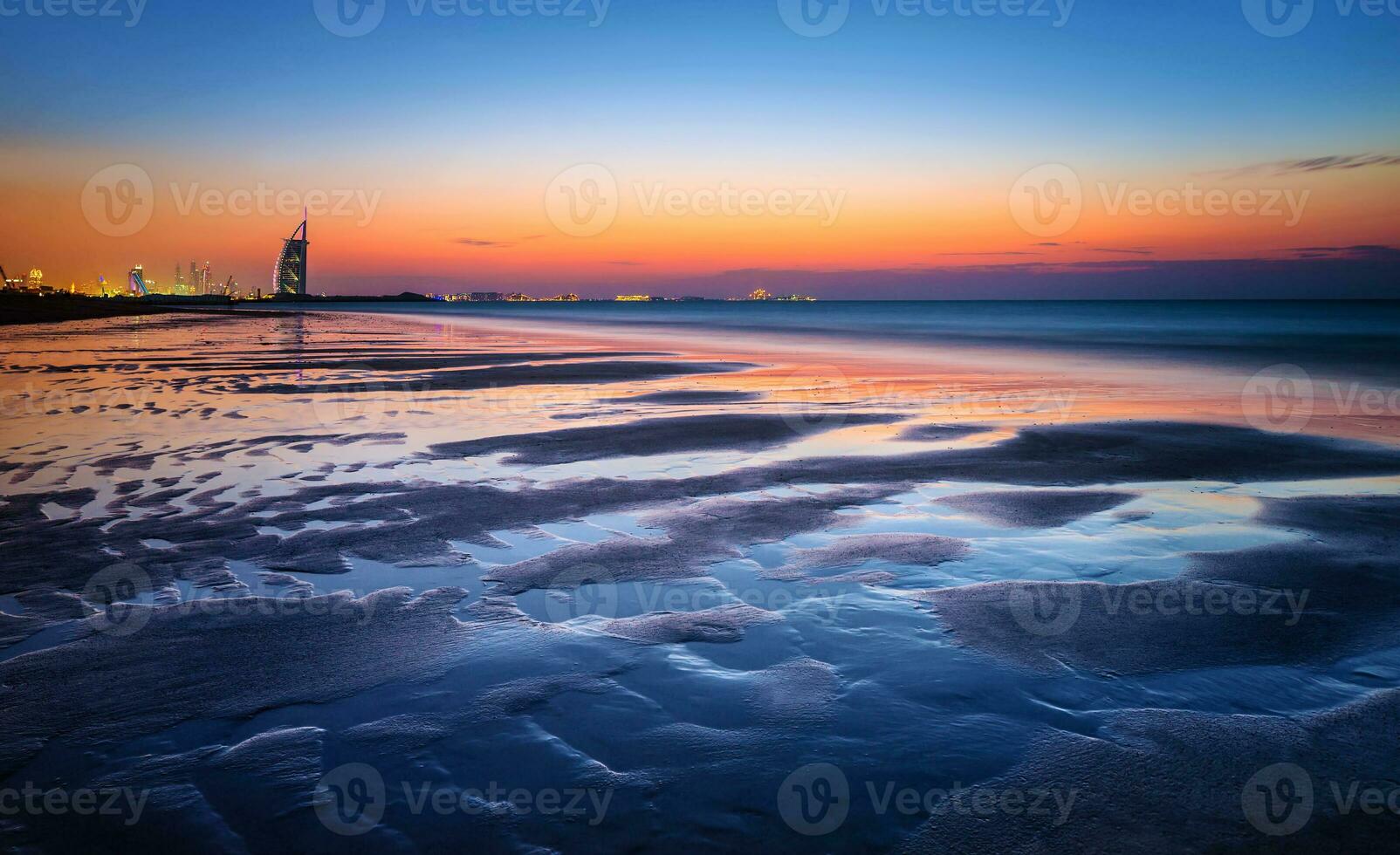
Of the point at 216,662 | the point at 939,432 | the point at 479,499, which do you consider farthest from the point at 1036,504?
the point at 216,662

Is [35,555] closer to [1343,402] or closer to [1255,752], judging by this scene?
[1255,752]

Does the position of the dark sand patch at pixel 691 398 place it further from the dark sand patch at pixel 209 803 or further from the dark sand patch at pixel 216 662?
the dark sand patch at pixel 209 803

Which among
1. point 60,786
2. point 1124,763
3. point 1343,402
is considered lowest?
point 60,786

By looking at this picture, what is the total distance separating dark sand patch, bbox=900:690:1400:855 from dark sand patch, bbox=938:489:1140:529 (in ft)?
9.82

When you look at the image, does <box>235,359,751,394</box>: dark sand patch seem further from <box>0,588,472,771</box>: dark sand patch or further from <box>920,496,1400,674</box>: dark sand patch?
<box>920,496,1400,674</box>: dark sand patch

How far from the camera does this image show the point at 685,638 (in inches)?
170

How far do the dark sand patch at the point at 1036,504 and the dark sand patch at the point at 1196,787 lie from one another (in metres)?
2.99

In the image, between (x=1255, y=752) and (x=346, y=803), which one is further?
(x=1255, y=752)

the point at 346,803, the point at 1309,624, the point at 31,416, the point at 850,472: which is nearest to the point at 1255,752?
the point at 1309,624

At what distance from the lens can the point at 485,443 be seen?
1007 cm

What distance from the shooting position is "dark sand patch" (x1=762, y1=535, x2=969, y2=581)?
5430 mm

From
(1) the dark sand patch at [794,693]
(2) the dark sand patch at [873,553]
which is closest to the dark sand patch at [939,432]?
(2) the dark sand patch at [873,553]

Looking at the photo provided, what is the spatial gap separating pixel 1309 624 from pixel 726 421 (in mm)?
8161

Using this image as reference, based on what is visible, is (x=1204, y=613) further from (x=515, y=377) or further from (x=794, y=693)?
(x=515, y=377)
